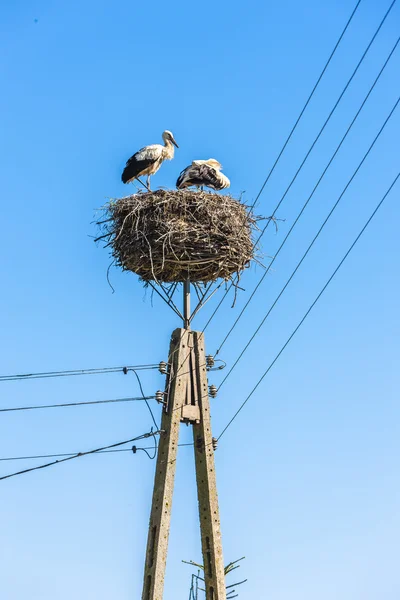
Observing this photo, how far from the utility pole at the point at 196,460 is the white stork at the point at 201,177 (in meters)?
3.58

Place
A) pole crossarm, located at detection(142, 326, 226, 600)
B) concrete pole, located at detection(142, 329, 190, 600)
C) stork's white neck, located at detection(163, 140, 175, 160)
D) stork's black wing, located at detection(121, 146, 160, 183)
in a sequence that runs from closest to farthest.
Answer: concrete pole, located at detection(142, 329, 190, 600), pole crossarm, located at detection(142, 326, 226, 600), stork's black wing, located at detection(121, 146, 160, 183), stork's white neck, located at detection(163, 140, 175, 160)

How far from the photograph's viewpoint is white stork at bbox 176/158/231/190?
43.6 feet

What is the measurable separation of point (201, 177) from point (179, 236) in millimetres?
3472

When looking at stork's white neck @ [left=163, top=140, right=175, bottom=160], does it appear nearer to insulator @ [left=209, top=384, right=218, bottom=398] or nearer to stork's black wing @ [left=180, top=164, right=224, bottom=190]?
stork's black wing @ [left=180, top=164, right=224, bottom=190]

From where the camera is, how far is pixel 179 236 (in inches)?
393

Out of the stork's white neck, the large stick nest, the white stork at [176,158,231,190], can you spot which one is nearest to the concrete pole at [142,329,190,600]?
the large stick nest

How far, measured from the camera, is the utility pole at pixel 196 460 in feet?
27.9

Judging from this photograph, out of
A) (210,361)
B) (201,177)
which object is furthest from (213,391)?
(201,177)

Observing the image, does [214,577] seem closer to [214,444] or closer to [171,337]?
[214,444]

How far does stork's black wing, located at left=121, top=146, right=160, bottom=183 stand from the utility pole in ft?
11.9

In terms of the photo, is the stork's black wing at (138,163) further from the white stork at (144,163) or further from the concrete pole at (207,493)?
the concrete pole at (207,493)

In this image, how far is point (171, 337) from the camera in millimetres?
9695

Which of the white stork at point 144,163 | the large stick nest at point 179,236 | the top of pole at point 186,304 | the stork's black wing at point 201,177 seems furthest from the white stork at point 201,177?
the top of pole at point 186,304

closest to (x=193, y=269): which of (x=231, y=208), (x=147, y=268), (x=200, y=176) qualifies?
(x=147, y=268)
